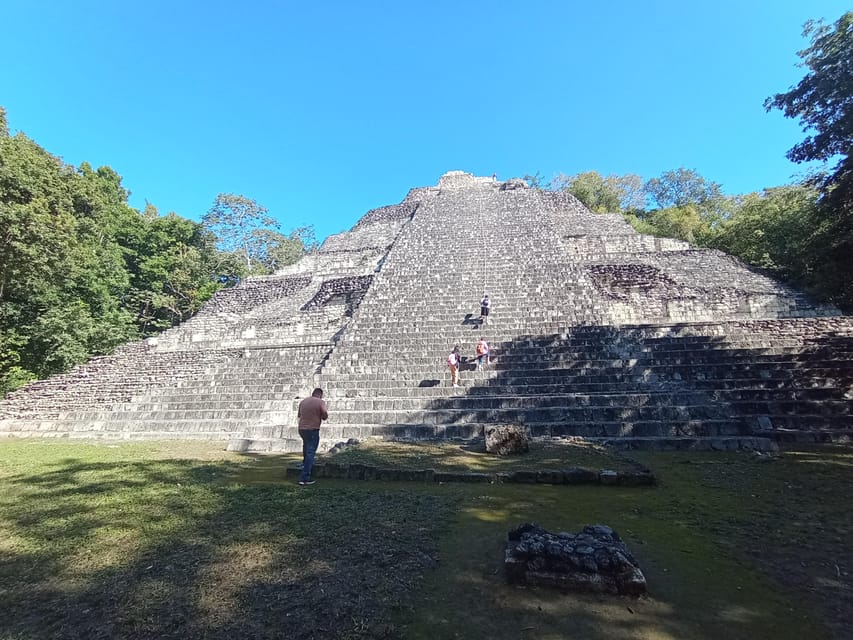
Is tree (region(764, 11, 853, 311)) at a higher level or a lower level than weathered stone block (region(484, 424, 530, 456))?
higher

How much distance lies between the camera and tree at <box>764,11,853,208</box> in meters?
6.79

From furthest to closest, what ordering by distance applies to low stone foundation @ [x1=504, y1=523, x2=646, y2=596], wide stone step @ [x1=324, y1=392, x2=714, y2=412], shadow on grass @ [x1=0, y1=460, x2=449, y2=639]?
wide stone step @ [x1=324, y1=392, x2=714, y2=412] → low stone foundation @ [x1=504, y1=523, x2=646, y2=596] → shadow on grass @ [x1=0, y1=460, x2=449, y2=639]

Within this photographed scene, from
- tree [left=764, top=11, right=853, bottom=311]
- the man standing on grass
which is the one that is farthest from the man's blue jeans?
tree [left=764, top=11, right=853, bottom=311]

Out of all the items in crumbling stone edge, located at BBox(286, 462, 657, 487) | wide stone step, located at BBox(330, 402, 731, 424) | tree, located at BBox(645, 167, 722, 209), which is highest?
tree, located at BBox(645, 167, 722, 209)

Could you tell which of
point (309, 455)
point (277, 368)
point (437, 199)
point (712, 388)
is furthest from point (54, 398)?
point (437, 199)

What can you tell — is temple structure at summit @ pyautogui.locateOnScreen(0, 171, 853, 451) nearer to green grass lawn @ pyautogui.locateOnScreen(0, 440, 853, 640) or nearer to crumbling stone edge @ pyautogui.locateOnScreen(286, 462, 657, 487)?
crumbling stone edge @ pyautogui.locateOnScreen(286, 462, 657, 487)

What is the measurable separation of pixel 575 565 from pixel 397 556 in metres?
1.06

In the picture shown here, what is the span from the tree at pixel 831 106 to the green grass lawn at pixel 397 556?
516 centimetres

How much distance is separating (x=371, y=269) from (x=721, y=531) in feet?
59.2

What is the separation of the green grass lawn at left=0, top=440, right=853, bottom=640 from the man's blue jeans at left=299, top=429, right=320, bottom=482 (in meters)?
0.21

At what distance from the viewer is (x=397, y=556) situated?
2580mm

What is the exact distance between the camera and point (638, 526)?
313 cm

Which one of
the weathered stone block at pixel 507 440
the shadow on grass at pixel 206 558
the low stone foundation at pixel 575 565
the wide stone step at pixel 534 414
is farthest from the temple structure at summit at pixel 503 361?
the low stone foundation at pixel 575 565

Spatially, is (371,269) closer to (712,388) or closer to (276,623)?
(712,388)
